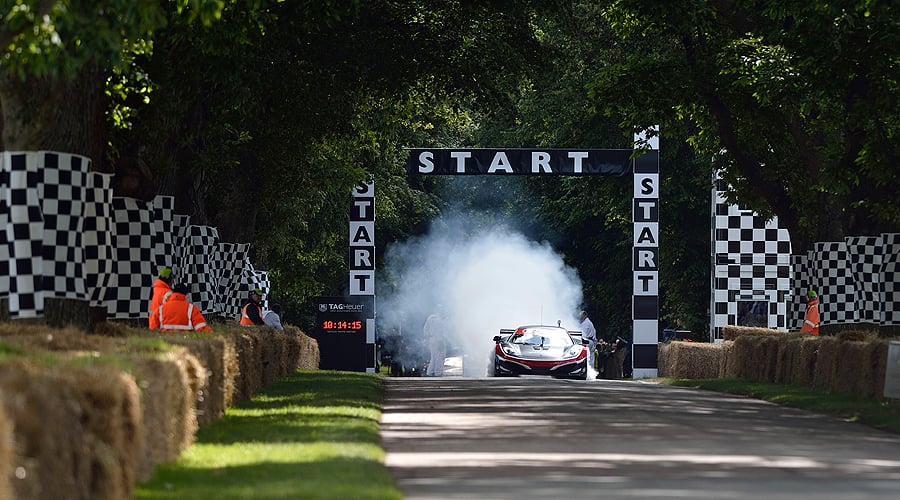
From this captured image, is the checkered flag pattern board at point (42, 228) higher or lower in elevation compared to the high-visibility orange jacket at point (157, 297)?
higher

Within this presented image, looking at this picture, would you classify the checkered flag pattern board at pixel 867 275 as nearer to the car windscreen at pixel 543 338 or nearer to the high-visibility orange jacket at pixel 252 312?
the car windscreen at pixel 543 338

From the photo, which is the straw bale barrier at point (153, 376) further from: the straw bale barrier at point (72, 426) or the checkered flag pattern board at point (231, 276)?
the checkered flag pattern board at point (231, 276)

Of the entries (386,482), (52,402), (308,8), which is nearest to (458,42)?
(308,8)

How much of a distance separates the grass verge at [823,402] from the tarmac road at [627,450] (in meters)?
0.45

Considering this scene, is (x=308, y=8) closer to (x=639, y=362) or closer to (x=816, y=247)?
(x=816, y=247)

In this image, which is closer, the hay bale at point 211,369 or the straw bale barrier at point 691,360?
the hay bale at point 211,369

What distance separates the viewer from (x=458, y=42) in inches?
1355

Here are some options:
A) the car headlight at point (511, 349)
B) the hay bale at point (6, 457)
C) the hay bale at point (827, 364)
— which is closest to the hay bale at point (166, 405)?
the hay bale at point (6, 457)

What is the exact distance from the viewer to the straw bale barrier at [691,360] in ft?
132

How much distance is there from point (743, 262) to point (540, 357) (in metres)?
7.36

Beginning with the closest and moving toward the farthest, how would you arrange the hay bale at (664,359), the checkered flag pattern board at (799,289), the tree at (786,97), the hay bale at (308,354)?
1. the tree at (786,97)
2. the checkered flag pattern board at (799,289)
3. the hay bale at (308,354)
4. the hay bale at (664,359)

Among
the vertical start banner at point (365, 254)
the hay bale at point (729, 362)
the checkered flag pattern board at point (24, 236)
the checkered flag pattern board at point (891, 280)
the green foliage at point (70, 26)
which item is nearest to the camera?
the green foliage at point (70, 26)

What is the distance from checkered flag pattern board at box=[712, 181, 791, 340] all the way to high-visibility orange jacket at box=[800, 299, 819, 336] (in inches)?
379

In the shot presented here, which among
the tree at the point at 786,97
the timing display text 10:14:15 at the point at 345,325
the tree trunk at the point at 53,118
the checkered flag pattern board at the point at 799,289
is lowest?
the timing display text 10:14:15 at the point at 345,325
